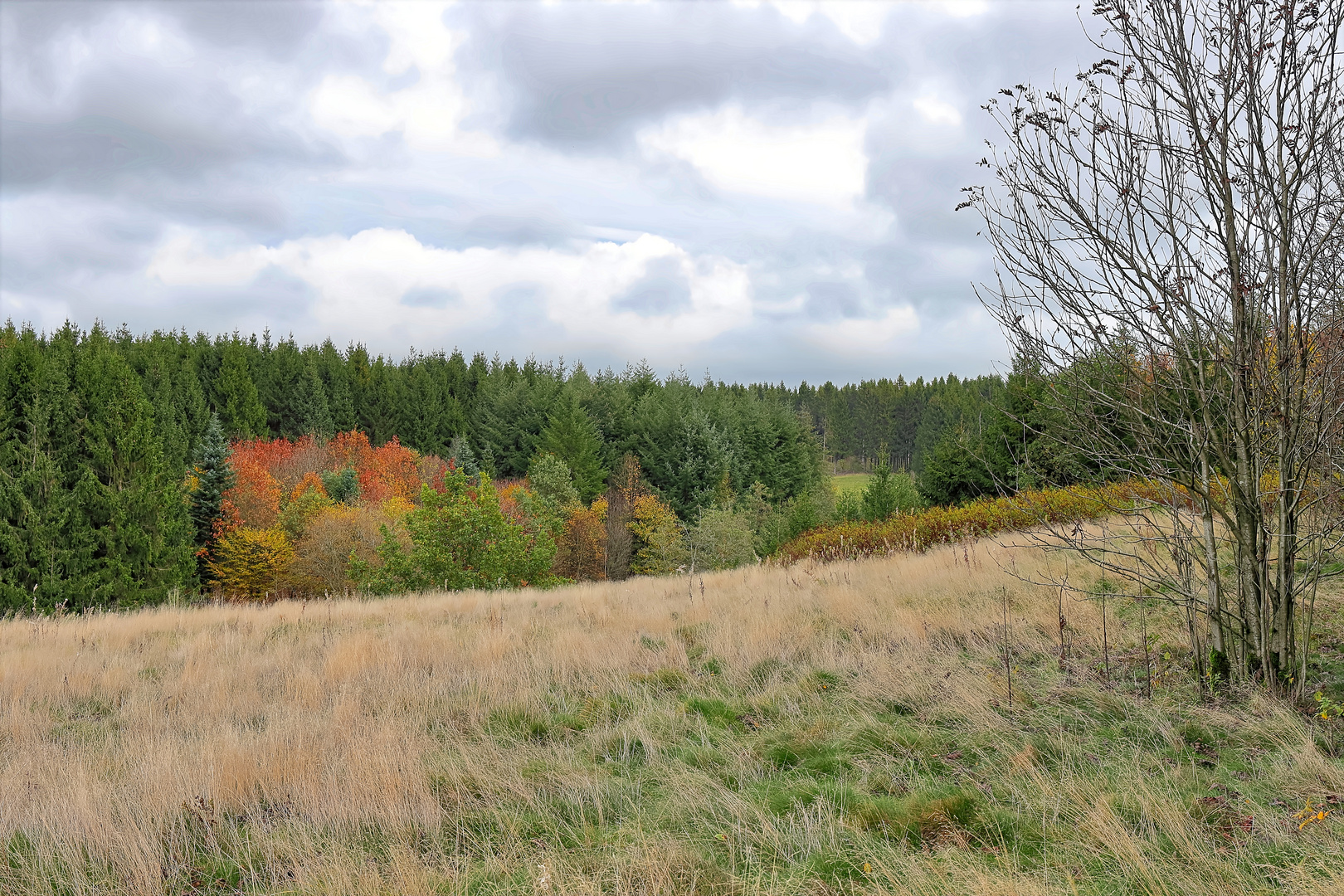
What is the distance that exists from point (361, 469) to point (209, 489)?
1776 centimetres

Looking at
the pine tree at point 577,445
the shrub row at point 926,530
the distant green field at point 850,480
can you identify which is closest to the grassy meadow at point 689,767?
the shrub row at point 926,530

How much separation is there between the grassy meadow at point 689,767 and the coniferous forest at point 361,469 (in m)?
2.12

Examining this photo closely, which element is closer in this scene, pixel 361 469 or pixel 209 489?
pixel 209 489

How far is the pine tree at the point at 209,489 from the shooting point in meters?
32.9

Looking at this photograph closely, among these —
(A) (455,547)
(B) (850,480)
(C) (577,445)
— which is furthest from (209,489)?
(B) (850,480)

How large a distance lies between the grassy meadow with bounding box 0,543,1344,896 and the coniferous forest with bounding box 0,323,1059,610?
2.12 metres

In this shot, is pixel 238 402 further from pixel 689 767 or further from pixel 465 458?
pixel 689 767

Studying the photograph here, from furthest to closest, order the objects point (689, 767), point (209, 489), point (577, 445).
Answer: point (577, 445) → point (209, 489) → point (689, 767)

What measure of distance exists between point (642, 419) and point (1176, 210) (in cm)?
5216

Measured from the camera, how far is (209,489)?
33.8m

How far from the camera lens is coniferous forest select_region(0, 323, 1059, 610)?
23.2m

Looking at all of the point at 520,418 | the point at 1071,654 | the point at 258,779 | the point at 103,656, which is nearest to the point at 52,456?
the point at 103,656

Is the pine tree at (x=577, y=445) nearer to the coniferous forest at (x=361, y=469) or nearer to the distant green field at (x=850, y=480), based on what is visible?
the coniferous forest at (x=361, y=469)

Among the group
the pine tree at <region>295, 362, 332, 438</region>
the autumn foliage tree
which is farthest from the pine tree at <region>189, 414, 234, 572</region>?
the pine tree at <region>295, 362, 332, 438</region>
